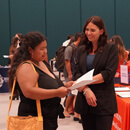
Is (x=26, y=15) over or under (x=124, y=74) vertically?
over

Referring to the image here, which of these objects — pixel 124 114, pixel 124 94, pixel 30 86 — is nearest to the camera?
pixel 30 86

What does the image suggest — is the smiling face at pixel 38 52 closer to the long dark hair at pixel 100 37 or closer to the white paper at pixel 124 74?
the long dark hair at pixel 100 37

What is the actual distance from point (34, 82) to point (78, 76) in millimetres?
573

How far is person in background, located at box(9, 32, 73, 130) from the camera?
1613 mm

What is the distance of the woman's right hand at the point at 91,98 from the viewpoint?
1941 mm

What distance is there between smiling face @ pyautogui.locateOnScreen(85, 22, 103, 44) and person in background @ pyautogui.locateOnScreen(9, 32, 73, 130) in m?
0.47

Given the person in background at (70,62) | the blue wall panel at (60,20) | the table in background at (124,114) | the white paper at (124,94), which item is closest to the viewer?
the table in background at (124,114)

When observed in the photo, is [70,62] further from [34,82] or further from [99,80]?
[34,82]

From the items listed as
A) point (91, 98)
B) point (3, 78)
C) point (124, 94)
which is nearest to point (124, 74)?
point (124, 94)

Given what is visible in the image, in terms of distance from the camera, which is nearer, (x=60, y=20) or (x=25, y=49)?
(x=25, y=49)

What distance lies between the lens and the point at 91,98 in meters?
1.94

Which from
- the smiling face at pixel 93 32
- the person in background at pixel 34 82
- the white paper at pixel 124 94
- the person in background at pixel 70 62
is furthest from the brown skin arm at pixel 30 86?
the person in background at pixel 70 62

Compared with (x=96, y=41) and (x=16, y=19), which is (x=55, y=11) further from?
(x=96, y=41)

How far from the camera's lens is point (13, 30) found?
959 cm
